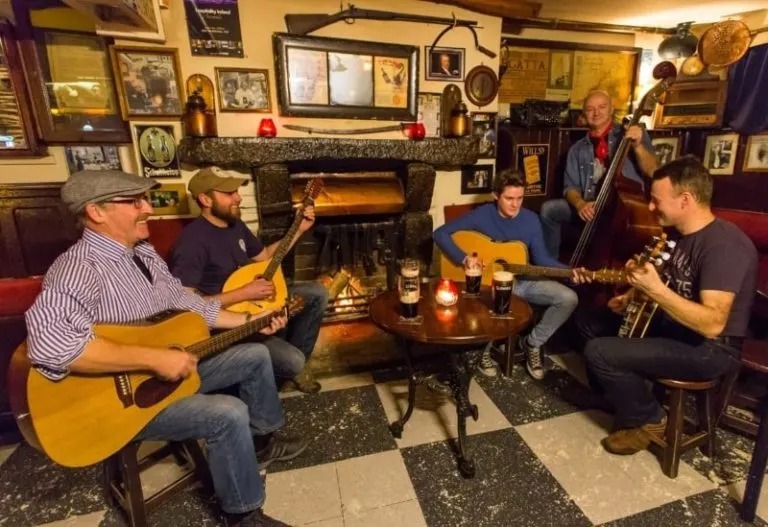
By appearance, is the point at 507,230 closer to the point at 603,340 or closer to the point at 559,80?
the point at 603,340

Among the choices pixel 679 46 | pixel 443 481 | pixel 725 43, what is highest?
pixel 679 46

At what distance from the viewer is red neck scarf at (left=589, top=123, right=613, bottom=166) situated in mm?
2832

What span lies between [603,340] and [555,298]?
0.64m

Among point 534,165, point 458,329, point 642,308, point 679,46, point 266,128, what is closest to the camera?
point 458,329

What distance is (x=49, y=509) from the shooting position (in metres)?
1.55

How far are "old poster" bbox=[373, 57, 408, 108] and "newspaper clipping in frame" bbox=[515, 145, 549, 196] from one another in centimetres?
109

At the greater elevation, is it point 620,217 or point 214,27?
point 214,27

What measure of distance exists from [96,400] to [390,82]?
8.94 ft

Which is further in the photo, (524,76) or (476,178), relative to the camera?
(524,76)

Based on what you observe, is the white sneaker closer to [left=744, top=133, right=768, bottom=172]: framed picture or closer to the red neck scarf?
the red neck scarf

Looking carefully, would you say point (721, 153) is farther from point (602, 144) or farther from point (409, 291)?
point (409, 291)

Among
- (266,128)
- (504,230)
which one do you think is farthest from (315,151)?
(504,230)

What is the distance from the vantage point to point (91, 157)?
2736 millimetres

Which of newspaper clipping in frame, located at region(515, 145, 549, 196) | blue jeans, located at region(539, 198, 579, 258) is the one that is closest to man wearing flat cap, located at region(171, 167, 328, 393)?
blue jeans, located at region(539, 198, 579, 258)
